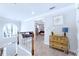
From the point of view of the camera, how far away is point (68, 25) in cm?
104

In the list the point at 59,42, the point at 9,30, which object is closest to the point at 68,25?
the point at 59,42

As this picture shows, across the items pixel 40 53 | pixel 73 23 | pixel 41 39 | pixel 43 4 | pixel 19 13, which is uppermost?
pixel 43 4

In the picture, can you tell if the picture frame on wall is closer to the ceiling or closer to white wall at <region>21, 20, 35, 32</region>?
the ceiling

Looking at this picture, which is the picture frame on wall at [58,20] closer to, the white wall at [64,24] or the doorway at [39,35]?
the white wall at [64,24]

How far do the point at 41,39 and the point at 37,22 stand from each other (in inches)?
7.5

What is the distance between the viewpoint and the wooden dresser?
104 centimetres

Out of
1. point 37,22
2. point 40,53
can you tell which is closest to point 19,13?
point 37,22

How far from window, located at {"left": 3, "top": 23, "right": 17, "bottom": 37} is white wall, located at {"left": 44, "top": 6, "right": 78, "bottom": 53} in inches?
13.4

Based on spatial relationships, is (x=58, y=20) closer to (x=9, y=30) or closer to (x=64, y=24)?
(x=64, y=24)

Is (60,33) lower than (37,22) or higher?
lower

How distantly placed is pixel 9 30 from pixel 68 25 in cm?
64

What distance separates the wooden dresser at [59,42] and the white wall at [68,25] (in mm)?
43

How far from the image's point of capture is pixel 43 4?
3.52ft

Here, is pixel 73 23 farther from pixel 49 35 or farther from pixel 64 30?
pixel 49 35
